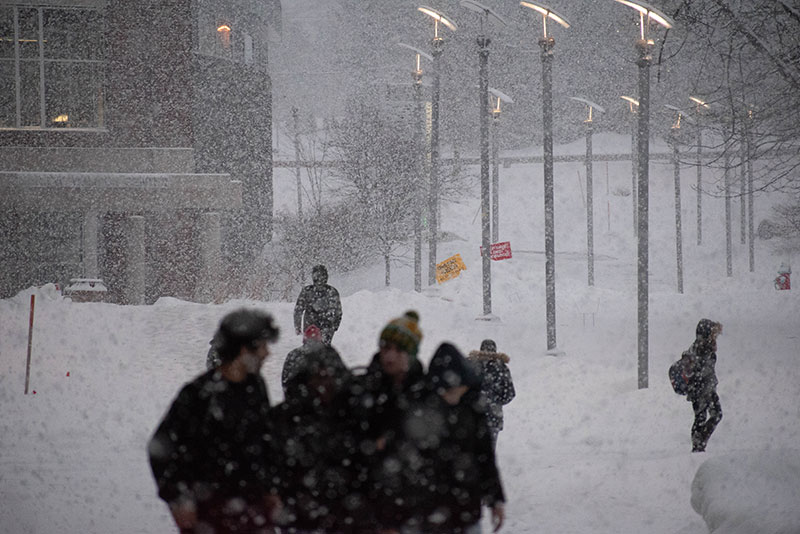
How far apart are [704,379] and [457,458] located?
574cm

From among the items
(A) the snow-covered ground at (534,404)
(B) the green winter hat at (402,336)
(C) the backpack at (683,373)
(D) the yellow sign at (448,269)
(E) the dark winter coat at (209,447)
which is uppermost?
(D) the yellow sign at (448,269)

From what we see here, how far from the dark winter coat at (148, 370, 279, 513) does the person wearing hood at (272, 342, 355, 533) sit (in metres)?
0.33

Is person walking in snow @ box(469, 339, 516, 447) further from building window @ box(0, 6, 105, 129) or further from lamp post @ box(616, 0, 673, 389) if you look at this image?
building window @ box(0, 6, 105, 129)

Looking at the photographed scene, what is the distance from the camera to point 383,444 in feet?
14.0

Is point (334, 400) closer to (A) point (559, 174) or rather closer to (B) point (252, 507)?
(B) point (252, 507)

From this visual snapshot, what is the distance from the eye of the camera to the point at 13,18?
79.4ft

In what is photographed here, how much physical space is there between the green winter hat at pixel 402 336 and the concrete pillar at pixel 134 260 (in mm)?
22512

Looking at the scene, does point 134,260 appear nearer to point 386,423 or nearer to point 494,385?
point 494,385

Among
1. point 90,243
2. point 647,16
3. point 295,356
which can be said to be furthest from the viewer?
point 90,243

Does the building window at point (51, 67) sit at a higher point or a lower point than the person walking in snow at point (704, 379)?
higher

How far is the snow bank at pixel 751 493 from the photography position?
5277 millimetres

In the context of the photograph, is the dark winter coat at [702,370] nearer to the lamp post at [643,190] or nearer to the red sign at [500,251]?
the lamp post at [643,190]

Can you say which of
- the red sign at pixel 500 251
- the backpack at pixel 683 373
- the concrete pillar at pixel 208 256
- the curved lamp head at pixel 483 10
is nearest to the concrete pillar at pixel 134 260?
the concrete pillar at pixel 208 256

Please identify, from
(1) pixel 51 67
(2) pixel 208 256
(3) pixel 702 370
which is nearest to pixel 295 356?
(3) pixel 702 370
